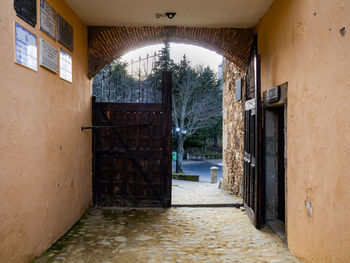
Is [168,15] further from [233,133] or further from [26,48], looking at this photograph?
[233,133]

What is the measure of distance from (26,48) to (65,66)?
1147 mm


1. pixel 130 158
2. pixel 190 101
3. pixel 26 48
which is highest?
pixel 190 101

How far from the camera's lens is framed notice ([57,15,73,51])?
3.88 m

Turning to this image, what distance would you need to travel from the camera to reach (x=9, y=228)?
8.64ft

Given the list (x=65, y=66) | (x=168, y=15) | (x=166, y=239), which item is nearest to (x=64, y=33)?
(x=65, y=66)

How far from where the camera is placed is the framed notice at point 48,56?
3.34 meters

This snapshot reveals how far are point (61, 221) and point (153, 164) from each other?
197 cm

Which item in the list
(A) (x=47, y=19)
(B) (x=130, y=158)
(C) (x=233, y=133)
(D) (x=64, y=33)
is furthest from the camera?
(C) (x=233, y=133)

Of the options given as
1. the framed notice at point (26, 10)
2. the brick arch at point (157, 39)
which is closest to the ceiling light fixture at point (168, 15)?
the brick arch at point (157, 39)

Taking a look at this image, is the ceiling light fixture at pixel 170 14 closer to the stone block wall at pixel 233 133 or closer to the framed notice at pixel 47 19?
the framed notice at pixel 47 19

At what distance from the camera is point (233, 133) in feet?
21.7

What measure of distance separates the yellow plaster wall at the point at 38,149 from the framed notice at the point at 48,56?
0.07m

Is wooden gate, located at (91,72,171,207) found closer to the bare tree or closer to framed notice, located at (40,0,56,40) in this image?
framed notice, located at (40,0,56,40)

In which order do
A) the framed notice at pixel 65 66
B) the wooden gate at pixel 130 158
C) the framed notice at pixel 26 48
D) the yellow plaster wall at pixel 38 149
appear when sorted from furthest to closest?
the wooden gate at pixel 130 158 → the framed notice at pixel 65 66 → the framed notice at pixel 26 48 → the yellow plaster wall at pixel 38 149
